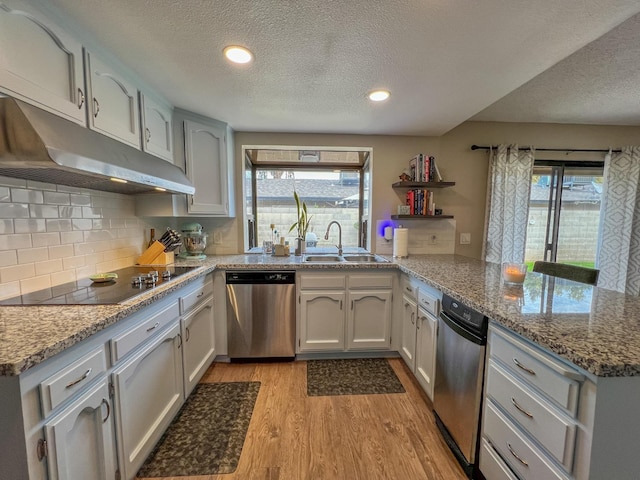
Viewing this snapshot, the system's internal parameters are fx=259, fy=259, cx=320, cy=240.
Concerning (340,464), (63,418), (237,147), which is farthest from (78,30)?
(340,464)

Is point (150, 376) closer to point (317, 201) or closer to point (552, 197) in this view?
point (317, 201)

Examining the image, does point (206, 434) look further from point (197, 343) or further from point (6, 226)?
point (6, 226)

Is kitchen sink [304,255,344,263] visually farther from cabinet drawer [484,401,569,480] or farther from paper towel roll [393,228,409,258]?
cabinet drawer [484,401,569,480]

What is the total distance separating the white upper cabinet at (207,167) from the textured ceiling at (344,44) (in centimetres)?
34

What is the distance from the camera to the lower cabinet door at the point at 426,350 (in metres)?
1.66

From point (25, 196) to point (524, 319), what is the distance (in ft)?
7.47

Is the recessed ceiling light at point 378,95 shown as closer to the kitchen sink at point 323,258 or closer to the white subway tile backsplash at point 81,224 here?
the kitchen sink at point 323,258

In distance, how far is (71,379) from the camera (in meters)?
0.84

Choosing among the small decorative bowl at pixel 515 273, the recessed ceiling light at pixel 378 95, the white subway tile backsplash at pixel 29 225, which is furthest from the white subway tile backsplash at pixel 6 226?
the small decorative bowl at pixel 515 273

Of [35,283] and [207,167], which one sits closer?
[35,283]

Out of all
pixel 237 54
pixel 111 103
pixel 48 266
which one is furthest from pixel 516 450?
pixel 111 103

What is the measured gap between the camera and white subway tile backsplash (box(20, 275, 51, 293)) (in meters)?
1.25

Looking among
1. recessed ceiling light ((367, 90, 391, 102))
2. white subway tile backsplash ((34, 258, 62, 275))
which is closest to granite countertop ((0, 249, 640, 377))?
white subway tile backsplash ((34, 258, 62, 275))

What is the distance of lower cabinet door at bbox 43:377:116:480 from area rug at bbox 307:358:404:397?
3.88 ft
